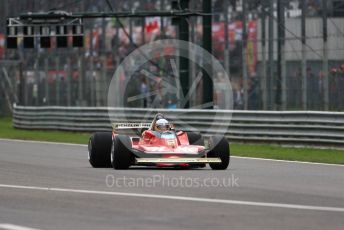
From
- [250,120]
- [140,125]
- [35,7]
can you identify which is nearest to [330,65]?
[250,120]

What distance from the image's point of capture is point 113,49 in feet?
151

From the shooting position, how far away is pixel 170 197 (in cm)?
1254

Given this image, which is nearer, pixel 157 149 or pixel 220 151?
pixel 157 149

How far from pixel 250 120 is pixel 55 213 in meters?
16.7

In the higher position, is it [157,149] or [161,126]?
[161,126]

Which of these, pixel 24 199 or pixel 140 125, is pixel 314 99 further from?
pixel 24 199

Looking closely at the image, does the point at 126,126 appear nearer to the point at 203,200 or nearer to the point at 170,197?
the point at 170,197

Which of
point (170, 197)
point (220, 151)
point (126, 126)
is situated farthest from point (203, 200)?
point (126, 126)

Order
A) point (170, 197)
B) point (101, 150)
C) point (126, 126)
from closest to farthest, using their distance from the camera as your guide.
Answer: point (170, 197)
point (101, 150)
point (126, 126)

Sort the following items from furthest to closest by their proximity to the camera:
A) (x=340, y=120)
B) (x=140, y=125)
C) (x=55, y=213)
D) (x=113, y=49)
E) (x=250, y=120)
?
1. (x=113, y=49)
2. (x=250, y=120)
3. (x=340, y=120)
4. (x=140, y=125)
5. (x=55, y=213)

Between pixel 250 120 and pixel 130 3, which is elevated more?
pixel 130 3

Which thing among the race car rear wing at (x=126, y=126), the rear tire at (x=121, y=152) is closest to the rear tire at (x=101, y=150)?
the race car rear wing at (x=126, y=126)

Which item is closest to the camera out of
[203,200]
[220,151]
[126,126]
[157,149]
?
[203,200]

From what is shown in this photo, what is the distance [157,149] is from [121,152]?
0.59m
